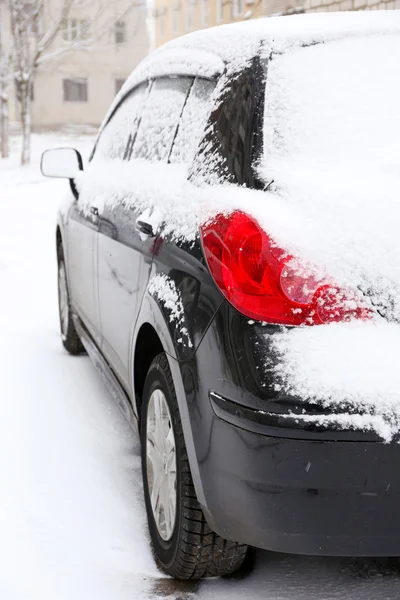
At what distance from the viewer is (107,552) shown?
3.14 m

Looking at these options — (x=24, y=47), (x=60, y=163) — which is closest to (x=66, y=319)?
(x=60, y=163)

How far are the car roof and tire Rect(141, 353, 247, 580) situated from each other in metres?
1.01

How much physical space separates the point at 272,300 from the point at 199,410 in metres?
0.41

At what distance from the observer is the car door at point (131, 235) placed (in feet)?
10.5

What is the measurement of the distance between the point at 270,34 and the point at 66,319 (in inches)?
135

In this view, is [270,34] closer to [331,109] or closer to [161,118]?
[331,109]

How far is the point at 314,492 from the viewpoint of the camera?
7.14ft

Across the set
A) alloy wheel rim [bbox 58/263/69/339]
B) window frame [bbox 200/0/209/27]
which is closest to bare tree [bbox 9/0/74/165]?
window frame [bbox 200/0/209/27]

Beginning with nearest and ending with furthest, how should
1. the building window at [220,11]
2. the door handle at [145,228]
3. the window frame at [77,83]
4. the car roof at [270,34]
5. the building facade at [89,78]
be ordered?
the car roof at [270,34], the door handle at [145,228], the building window at [220,11], the building facade at [89,78], the window frame at [77,83]

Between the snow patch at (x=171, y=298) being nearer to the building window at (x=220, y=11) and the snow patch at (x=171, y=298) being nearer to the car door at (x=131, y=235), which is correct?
the car door at (x=131, y=235)

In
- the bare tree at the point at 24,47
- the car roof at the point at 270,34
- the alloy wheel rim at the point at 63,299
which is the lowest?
the alloy wheel rim at the point at 63,299

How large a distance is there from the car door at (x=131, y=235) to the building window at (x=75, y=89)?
4441cm

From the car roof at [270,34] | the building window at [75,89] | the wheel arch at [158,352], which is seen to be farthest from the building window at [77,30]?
the wheel arch at [158,352]

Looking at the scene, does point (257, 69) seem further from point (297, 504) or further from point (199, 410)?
point (297, 504)
